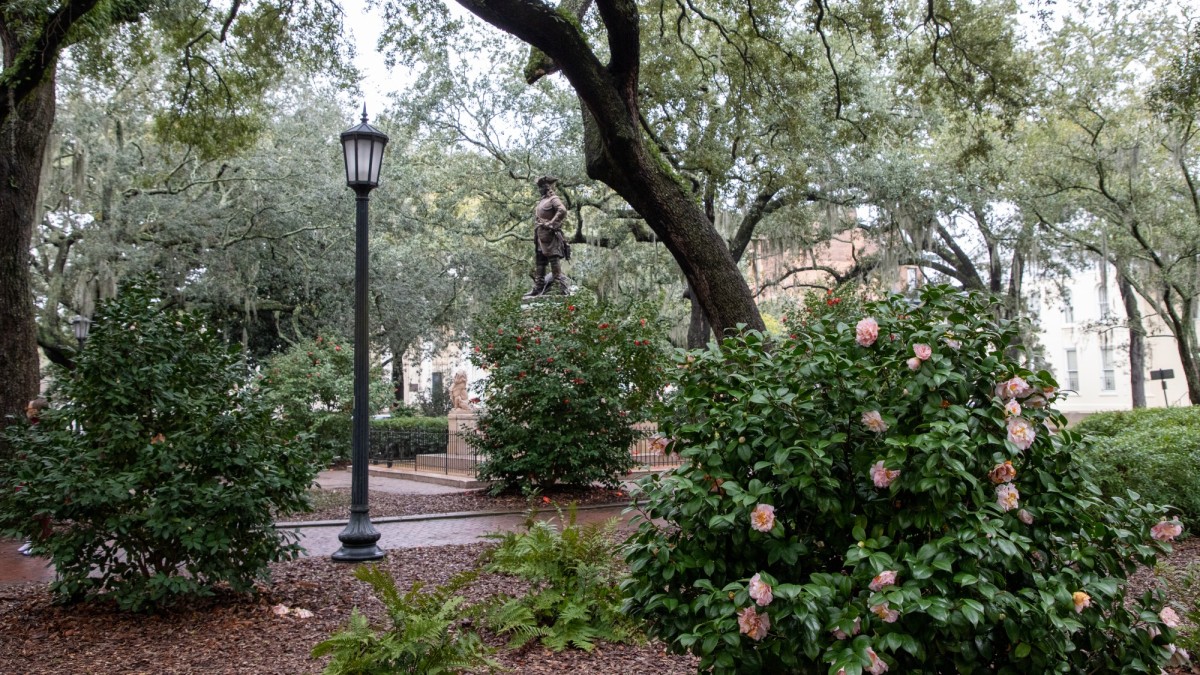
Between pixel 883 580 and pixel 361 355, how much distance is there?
21.6 feet

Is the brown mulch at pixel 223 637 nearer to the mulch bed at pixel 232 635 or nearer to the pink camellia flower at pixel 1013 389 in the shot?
the mulch bed at pixel 232 635

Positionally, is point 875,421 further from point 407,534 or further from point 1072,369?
point 1072,369

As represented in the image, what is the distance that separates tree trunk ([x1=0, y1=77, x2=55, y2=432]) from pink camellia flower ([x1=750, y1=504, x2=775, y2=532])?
10.6m

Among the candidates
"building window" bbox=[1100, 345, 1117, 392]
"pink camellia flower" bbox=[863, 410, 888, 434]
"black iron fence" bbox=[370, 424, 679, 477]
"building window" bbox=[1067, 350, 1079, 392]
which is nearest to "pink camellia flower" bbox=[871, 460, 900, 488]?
"pink camellia flower" bbox=[863, 410, 888, 434]

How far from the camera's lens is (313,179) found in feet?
78.3

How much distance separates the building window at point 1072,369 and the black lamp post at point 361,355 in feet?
144

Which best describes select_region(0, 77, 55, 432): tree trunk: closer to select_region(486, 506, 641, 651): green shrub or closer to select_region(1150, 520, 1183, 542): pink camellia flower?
select_region(486, 506, 641, 651): green shrub

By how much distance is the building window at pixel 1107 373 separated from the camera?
42.2m

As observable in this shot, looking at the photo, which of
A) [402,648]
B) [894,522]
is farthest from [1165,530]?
[402,648]

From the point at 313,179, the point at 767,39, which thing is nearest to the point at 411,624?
the point at 767,39

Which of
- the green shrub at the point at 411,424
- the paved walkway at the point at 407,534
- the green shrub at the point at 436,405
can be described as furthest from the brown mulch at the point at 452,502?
the green shrub at the point at 436,405

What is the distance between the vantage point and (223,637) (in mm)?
5461

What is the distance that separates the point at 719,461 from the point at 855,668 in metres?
0.85

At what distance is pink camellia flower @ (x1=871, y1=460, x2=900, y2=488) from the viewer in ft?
9.79
